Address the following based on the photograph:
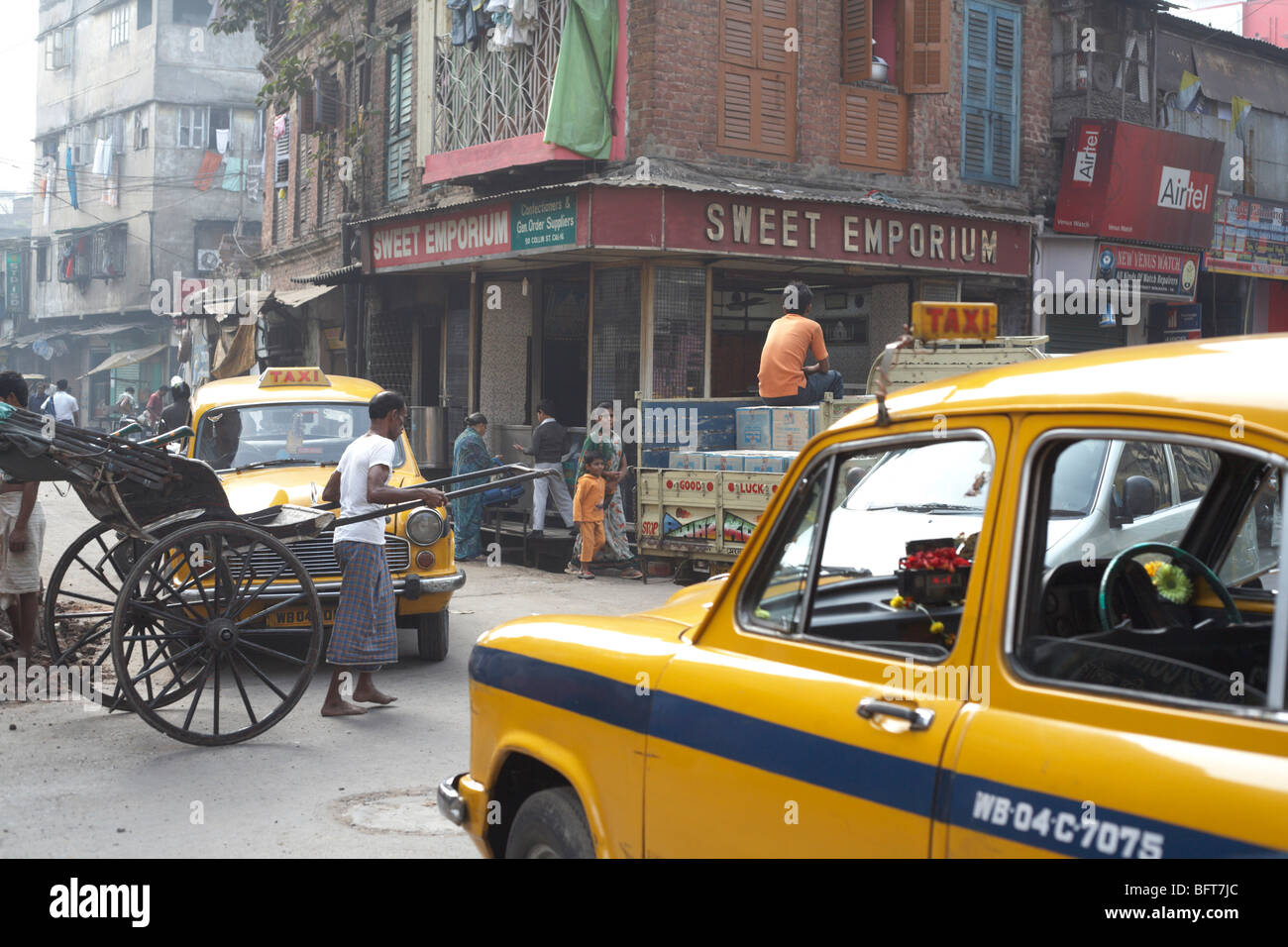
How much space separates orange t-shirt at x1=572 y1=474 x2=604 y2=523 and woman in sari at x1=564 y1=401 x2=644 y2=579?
0.20 metres

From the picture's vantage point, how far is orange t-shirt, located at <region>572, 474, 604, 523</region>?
44.1 feet

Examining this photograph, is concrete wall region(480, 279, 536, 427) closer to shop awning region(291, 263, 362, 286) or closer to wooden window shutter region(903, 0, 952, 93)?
shop awning region(291, 263, 362, 286)

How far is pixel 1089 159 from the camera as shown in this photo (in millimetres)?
18359

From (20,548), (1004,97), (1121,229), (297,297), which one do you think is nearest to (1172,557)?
(20,548)

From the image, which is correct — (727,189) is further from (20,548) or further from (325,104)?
(325,104)

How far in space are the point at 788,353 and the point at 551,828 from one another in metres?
8.44

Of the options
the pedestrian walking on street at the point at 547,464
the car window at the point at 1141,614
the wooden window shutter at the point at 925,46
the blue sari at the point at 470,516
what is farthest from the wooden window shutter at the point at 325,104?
the car window at the point at 1141,614

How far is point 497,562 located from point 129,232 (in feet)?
117

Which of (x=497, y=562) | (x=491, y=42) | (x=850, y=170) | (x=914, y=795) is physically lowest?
(x=497, y=562)

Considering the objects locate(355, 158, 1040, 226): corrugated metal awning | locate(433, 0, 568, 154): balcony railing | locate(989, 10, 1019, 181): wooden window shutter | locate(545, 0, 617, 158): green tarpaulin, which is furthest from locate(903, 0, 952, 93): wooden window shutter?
locate(433, 0, 568, 154): balcony railing

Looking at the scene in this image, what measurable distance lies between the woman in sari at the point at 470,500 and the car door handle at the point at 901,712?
39.8 feet

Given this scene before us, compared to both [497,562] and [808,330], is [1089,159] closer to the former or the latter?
[808,330]
